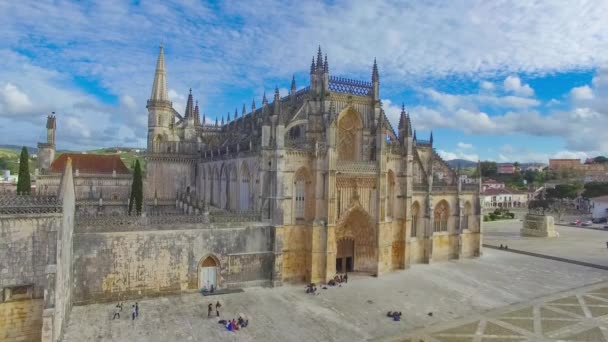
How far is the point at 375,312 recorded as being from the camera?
25.2 meters

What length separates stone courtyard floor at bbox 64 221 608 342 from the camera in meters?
21.6

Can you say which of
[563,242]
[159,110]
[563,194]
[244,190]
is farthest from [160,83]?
[563,194]

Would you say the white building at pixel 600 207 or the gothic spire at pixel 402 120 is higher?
the gothic spire at pixel 402 120

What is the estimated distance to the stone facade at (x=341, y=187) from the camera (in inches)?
1235

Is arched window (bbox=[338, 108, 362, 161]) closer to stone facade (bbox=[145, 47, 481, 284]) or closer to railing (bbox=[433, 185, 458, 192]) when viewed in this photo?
stone facade (bbox=[145, 47, 481, 284])

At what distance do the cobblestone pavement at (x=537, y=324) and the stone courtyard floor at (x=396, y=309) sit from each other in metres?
0.05

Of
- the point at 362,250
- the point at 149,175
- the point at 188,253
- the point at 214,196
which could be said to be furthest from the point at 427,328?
the point at 149,175

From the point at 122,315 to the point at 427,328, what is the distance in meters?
17.1

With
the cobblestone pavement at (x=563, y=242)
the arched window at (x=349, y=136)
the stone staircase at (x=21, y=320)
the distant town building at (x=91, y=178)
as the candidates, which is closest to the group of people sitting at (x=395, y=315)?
the arched window at (x=349, y=136)

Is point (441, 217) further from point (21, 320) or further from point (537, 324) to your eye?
point (21, 320)

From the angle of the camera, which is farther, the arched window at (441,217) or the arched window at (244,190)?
the arched window at (441,217)

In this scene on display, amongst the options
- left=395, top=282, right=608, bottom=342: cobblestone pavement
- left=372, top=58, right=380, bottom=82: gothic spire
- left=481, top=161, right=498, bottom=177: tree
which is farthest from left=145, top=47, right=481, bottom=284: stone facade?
left=481, top=161, right=498, bottom=177: tree

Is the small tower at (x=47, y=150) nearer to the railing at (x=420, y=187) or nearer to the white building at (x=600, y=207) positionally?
the railing at (x=420, y=187)

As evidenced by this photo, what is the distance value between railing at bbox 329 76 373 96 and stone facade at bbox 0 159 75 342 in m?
22.0
